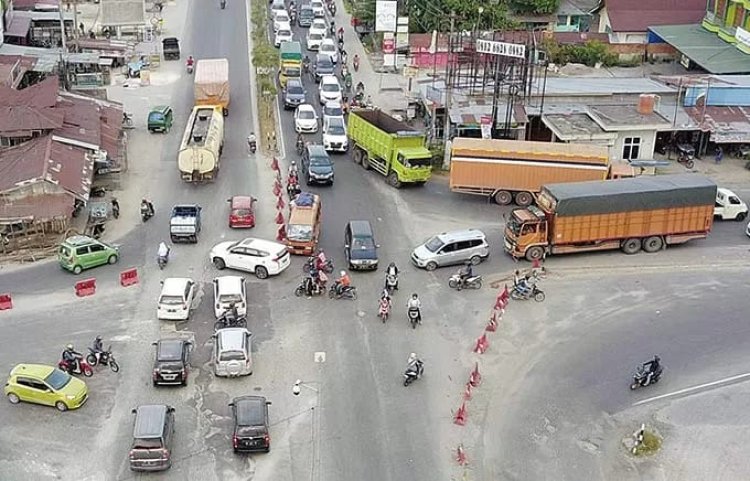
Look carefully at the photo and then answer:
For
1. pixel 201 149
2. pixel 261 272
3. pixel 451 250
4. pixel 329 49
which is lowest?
pixel 261 272

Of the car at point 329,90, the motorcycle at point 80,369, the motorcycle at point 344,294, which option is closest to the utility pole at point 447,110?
the car at point 329,90

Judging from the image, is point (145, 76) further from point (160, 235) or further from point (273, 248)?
point (273, 248)

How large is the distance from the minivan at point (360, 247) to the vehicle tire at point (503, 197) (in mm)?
A: 9004

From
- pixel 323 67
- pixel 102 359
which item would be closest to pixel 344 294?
pixel 102 359

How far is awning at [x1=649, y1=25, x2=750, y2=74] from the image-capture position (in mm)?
67250

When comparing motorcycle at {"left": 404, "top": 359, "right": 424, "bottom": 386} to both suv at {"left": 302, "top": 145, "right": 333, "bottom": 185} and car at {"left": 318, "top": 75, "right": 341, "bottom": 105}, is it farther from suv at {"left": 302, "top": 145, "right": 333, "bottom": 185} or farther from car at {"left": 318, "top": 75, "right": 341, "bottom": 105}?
car at {"left": 318, "top": 75, "right": 341, "bottom": 105}

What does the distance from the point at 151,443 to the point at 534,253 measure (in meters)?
20.8

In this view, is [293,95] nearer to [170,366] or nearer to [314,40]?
[314,40]

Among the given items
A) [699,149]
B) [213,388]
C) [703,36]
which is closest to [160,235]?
[213,388]

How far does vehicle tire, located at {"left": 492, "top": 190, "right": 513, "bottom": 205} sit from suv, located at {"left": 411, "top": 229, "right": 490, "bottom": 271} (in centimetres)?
696

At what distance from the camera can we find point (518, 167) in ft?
158

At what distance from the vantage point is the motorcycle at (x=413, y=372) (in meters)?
33.0

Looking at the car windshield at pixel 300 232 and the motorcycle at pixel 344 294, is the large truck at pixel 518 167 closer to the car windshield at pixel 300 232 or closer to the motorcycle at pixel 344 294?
the car windshield at pixel 300 232

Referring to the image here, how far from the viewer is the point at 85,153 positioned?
4781cm
